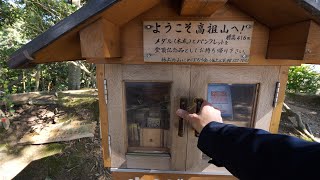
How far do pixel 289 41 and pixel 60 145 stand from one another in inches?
160

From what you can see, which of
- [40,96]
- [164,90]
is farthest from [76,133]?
[164,90]

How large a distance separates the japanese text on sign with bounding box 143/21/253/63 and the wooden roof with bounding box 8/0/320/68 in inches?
5.3

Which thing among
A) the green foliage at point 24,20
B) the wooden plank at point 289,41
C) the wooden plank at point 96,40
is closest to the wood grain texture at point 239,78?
the wooden plank at point 289,41

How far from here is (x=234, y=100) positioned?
158 cm

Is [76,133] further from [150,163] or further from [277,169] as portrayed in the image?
[277,169]

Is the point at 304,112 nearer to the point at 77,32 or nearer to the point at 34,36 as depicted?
the point at 77,32

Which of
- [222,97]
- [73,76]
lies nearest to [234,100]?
[222,97]

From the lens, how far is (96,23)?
1.08 m

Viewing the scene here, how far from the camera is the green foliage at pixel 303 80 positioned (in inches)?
266

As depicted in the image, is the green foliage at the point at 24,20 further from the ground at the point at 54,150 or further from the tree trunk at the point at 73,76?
the tree trunk at the point at 73,76

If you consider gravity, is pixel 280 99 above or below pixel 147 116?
above

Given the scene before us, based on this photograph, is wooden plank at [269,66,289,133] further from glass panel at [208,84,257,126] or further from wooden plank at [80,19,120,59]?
wooden plank at [80,19,120,59]

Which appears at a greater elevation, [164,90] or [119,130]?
[164,90]

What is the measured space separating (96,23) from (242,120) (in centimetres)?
131
